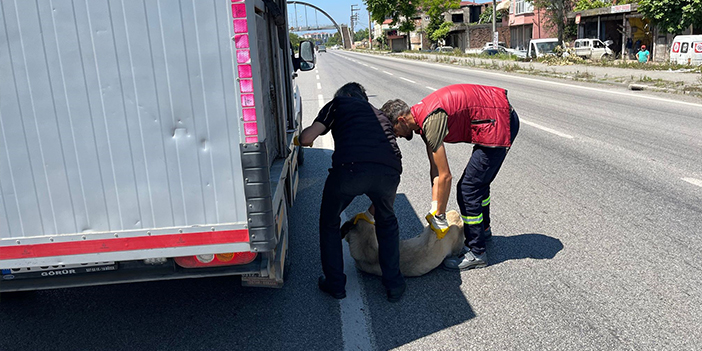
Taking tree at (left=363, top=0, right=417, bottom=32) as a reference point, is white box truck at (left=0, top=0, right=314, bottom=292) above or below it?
below

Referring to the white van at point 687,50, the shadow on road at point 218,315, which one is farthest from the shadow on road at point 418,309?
the white van at point 687,50

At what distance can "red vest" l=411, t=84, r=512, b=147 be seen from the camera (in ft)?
13.5

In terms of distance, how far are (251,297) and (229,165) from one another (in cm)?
151

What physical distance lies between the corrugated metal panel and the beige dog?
1.57 m

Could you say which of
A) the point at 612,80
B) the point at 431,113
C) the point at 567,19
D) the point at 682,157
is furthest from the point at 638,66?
the point at 431,113

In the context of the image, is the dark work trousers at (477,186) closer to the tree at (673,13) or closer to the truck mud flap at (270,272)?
the truck mud flap at (270,272)

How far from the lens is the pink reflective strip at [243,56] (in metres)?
2.73

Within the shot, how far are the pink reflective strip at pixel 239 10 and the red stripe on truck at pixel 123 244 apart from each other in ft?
3.68

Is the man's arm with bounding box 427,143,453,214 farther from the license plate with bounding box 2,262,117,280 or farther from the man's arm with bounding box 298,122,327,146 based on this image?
the license plate with bounding box 2,262,117,280

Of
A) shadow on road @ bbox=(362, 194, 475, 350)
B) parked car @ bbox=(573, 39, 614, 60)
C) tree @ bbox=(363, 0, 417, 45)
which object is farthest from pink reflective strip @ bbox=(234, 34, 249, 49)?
tree @ bbox=(363, 0, 417, 45)

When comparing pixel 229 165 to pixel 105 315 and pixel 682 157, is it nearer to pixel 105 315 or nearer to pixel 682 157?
pixel 105 315

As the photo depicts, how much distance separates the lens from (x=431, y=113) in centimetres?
390

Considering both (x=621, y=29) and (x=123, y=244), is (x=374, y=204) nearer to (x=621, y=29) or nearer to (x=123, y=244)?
(x=123, y=244)

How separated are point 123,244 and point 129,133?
2.00ft
